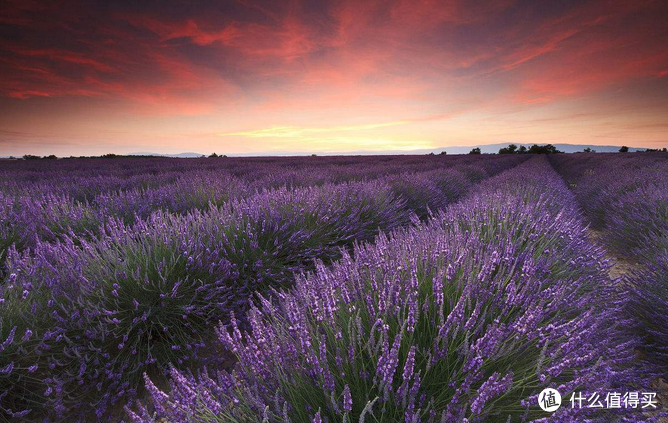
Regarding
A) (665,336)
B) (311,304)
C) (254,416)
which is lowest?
(665,336)

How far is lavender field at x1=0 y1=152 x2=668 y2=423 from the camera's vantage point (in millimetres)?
1116

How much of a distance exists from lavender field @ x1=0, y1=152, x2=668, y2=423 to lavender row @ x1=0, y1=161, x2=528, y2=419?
2 cm

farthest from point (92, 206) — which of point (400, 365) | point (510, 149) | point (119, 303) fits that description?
point (510, 149)

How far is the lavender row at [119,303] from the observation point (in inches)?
67.3

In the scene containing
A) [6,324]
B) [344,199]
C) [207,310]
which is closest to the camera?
[6,324]

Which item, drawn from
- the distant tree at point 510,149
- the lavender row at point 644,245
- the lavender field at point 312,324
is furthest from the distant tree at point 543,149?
the lavender field at point 312,324

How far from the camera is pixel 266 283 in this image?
295 cm

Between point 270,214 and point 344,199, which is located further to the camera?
point 344,199

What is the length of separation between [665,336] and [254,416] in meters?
2.63

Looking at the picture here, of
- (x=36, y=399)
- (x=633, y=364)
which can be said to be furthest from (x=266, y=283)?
(x=633, y=364)

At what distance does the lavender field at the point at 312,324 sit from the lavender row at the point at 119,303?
0.02 m

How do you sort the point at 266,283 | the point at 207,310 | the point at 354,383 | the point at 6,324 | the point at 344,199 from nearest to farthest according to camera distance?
the point at 354,383
the point at 6,324
the point at 207,310
the point at 266,283
the point at 344,199

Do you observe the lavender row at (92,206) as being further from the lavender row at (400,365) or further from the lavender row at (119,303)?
the lavender row at (400,365)

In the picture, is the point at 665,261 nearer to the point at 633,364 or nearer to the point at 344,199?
the point at 633,364
